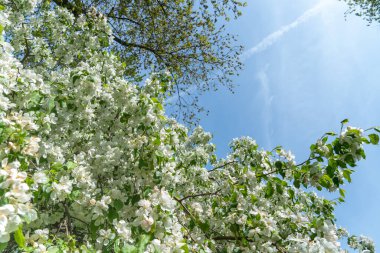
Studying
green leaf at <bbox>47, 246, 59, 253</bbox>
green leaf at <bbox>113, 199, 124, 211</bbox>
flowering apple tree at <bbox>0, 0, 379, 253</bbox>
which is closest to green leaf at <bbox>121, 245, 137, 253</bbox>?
flowering apple tree at <bbox>0, 0, 379, 253</bbox>

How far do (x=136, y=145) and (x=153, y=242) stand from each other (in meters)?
1.34

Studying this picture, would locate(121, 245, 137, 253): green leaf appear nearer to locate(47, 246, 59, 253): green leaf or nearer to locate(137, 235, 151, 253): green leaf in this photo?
locate(137, 235, 151, 253): green leaf

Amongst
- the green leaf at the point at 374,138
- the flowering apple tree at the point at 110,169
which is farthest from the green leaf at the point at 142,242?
the green leaf at the point at 374,138

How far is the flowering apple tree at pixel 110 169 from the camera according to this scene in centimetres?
281

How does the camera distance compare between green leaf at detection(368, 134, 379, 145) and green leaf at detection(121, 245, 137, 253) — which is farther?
green leaf at detection(368, 134, 379, 145)

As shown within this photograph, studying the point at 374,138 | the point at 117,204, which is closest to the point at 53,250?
the point at 117,204

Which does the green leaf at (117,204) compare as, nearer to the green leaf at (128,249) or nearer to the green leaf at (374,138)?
the green leaf at (128,249)

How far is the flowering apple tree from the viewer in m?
2.81

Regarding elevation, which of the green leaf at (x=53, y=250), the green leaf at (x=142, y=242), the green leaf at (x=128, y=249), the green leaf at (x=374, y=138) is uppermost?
the green leaf at (x=374, y=138)

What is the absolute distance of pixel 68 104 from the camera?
4273mm

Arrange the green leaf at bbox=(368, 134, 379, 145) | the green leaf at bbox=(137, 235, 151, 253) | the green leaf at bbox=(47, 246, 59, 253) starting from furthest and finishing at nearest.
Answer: the green leaf at bbox=(368, 134, 379, 145), the green leaf at bbox=(137, 235, 151, 253), the green leaf at bbox=(47, 246, 59, 253)

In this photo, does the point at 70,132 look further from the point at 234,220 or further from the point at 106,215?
the point at 234,220

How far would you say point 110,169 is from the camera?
4.36m

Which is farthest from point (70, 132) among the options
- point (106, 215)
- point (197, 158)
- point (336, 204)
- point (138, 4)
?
point (138, 4)
